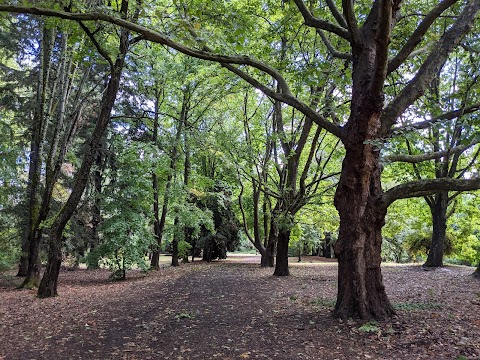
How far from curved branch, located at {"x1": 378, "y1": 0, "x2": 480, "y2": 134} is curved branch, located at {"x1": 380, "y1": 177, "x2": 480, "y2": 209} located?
1.09 meters

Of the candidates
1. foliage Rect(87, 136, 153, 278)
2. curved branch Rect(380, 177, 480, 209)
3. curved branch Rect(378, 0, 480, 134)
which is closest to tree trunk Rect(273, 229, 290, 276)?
foliage Rect(87, 136, 153, 278)

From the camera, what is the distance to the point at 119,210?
12.7 m

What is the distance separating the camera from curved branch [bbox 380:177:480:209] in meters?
5.24

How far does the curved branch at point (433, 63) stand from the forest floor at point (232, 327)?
3283 millimetres

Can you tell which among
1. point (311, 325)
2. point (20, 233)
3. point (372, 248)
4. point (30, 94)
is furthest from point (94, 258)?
point (372, 248)

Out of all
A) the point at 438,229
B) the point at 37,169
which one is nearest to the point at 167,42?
the point at 37,169

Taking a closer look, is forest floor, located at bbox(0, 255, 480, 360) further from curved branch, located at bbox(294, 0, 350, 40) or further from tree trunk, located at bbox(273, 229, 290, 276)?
curved branch, located at bbox(294, 0, 350, 40)

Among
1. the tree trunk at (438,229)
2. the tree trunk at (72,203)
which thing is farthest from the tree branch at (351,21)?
the tree trunk at (438,229)

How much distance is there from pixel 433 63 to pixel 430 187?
222 cm

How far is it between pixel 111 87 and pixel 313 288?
7748mm

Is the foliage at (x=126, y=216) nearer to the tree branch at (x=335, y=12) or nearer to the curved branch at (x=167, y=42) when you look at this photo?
the curved branch at (x=167, y=42)

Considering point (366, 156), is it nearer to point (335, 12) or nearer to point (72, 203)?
point (335, 12)

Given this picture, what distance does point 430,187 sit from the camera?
18.0 ft

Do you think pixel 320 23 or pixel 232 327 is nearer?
pixel 232 327
